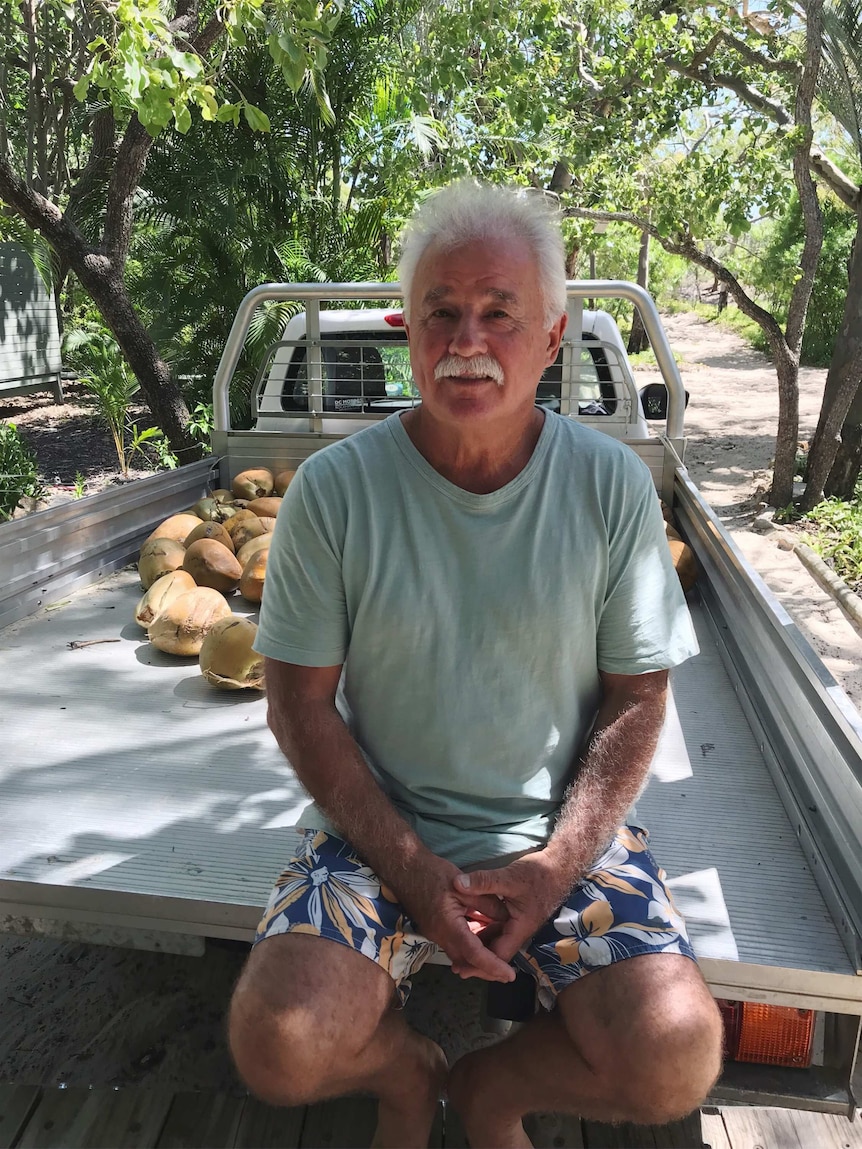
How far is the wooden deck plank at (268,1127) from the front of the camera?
1.82 metres

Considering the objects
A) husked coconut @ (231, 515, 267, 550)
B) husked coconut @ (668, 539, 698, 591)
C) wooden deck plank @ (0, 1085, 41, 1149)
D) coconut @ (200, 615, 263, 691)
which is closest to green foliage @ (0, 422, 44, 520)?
husked coconut @ (231, 515, 267, 550)

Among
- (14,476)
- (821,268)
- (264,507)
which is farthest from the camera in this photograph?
(821,268)

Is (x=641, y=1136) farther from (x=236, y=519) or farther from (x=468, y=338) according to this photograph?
(x=236, y=519)

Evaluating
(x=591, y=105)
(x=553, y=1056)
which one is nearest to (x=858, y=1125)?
(x=553, y=1056)

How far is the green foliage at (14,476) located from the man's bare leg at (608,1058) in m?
7.61

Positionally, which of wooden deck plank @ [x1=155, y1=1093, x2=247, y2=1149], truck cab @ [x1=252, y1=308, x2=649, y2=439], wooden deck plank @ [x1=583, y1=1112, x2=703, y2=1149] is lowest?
wooden deck plank @ [x1=583, y1=1112, x2=703, y2=1149]

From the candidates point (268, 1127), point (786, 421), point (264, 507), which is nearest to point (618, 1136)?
point (268, 1127)

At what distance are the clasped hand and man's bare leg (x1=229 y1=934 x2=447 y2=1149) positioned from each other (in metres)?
0.12

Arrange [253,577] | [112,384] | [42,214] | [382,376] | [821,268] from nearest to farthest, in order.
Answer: [253,577] → [382,376] → [42,214] → [112,384] → [821,268]

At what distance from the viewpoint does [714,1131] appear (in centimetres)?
202

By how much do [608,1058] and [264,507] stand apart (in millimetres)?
2735

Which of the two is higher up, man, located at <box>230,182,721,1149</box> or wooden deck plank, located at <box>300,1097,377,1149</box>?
man, located at <box>230,182,721,1149</box>

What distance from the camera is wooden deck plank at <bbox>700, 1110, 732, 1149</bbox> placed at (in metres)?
1.97

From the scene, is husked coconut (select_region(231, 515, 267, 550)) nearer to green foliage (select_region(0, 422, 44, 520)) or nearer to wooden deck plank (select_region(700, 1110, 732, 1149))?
wooden deck plank (select_region(700, 1110, 732, 1149))
